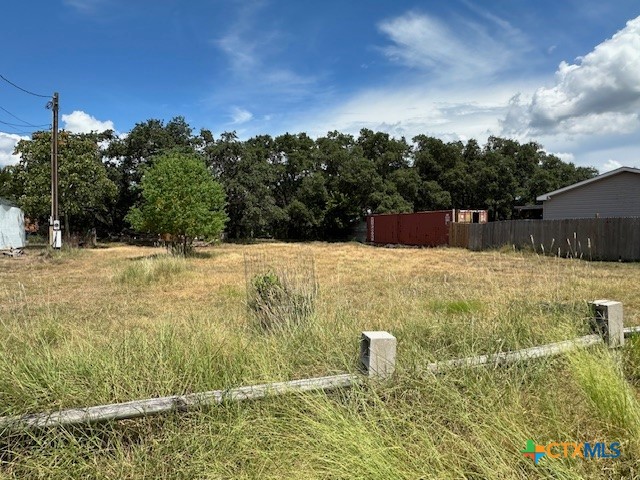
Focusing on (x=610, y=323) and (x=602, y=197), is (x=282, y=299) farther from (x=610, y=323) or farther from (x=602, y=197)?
(x=602, y=197)

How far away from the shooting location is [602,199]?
22234mm

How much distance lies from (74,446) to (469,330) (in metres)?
2.82

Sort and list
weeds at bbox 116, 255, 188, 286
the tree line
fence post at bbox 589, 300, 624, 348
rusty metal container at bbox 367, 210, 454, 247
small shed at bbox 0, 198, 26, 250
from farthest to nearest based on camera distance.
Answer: the tree line
rusty metal container at bbox 367, 210, 454, 247
small shed at bbox 0, 198, 26, 250
weeds at bbox 116, 255, 188, 286
fence post at bbox 589, 300, 624, 348

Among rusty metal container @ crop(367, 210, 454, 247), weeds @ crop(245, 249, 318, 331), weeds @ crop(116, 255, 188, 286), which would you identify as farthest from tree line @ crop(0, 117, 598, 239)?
weeds @ crop(245, 249, 318, 331)

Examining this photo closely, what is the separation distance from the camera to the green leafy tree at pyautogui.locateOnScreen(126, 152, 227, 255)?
19297 mm

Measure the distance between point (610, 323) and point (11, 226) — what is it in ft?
90.9

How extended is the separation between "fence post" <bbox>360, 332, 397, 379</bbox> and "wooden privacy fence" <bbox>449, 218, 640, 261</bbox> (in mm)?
11467

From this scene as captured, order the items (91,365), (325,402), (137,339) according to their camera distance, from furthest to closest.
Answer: (137,339), (91,365), (325,402)

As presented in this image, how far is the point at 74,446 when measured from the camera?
231 cm

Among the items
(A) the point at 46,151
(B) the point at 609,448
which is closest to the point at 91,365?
(B) the point at 609,448

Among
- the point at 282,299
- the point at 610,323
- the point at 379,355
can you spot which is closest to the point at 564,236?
the point at 610,323

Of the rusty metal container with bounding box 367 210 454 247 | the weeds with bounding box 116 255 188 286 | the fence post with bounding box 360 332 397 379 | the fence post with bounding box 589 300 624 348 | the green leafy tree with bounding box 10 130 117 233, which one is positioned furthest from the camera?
the rusty metal container with bounding box 367 210 454 247

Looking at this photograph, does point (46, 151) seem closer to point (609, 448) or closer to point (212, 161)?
point (212, 161)

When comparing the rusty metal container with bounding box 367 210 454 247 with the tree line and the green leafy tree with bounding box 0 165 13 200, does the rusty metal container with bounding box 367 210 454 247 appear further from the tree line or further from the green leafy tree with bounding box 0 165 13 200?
the green leafy tree with bounding box 0 165 13 200
